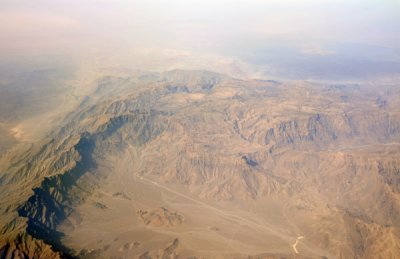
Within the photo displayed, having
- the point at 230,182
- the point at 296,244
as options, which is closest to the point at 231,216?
the point at 230,182

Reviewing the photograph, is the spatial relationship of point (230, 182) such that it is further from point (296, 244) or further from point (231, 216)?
point (296, 244)

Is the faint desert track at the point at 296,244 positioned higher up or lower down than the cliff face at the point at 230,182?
lower down

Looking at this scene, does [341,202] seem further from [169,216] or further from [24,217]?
[24,217]

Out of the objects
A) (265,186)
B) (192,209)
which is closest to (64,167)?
(192,209)

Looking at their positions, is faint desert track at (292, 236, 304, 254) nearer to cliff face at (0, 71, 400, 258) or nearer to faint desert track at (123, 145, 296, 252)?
faint desert track at (123, 145, 296, 252)

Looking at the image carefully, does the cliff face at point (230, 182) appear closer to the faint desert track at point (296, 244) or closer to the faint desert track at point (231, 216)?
the faint desert track at point (296, 244)

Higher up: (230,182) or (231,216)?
(230,182)

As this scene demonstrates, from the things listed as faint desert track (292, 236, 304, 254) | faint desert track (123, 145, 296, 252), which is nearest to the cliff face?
faint desert track (292, 236, 304, 254)

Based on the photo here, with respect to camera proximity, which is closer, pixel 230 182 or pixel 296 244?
pixel 296 244

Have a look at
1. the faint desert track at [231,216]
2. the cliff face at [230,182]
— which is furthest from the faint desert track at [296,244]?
the cliff face at [230,182]

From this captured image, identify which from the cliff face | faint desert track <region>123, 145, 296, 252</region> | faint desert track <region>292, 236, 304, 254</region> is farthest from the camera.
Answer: faint desert track <region>123, 145, 296, 252</region>

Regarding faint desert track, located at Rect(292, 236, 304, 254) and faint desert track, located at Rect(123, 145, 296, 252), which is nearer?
faint desert track, located at Rect(292, 236, 304, 254)
